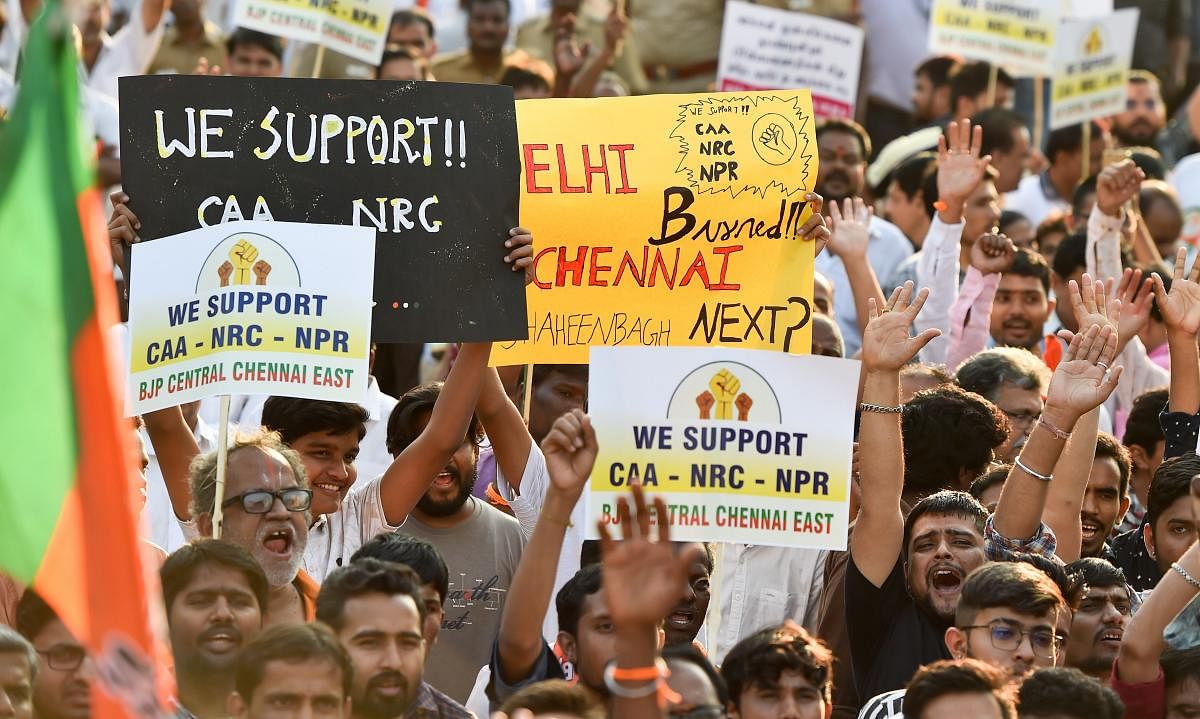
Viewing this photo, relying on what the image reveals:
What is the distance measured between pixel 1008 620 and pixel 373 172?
91.3 inches

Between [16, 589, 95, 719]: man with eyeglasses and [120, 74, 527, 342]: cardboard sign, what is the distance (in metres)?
1.45

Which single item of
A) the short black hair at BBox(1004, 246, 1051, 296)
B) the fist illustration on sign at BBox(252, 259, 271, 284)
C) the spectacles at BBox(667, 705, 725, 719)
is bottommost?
the spectacles at BBox(667, 705, 725, 719)

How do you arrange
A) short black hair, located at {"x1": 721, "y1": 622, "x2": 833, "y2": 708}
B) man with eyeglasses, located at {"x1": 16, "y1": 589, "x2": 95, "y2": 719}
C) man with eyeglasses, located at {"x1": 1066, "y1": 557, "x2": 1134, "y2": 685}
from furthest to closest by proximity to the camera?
1. man with eyeglasses, located at {"x1": 1066, "y1": 557, "x2": 1134, "y2": 685}
2. short black hair, located at {"x1": 721, "y1": 622, "x2": 833, "y2": 708}
3. man with eyeglasses, located at {"x1": 16, "y1": 589, "x2": 95, "y2": 719}

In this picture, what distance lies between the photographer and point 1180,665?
5.59m

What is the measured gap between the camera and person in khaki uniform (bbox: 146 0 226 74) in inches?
475

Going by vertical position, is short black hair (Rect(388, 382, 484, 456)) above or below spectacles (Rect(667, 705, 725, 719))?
above

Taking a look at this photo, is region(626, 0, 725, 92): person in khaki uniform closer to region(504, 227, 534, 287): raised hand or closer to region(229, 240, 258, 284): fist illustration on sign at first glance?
region(504, 227, 534, 287): raised hand

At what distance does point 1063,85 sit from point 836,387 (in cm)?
703

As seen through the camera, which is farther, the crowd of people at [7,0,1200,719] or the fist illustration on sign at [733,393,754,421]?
the fist illustration on sign at [733,393,754,421]

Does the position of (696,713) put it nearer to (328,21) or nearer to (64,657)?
(64,657)

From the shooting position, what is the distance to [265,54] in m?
11.1

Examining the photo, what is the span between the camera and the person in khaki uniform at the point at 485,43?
12539 millimetres

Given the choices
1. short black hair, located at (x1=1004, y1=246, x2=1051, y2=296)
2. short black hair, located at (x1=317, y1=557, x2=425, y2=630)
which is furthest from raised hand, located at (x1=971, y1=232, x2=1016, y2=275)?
short black hair, located at (x1=317, y1=557, x2=425, y2=630)

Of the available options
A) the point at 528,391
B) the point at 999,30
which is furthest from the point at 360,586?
the point at 999,30
